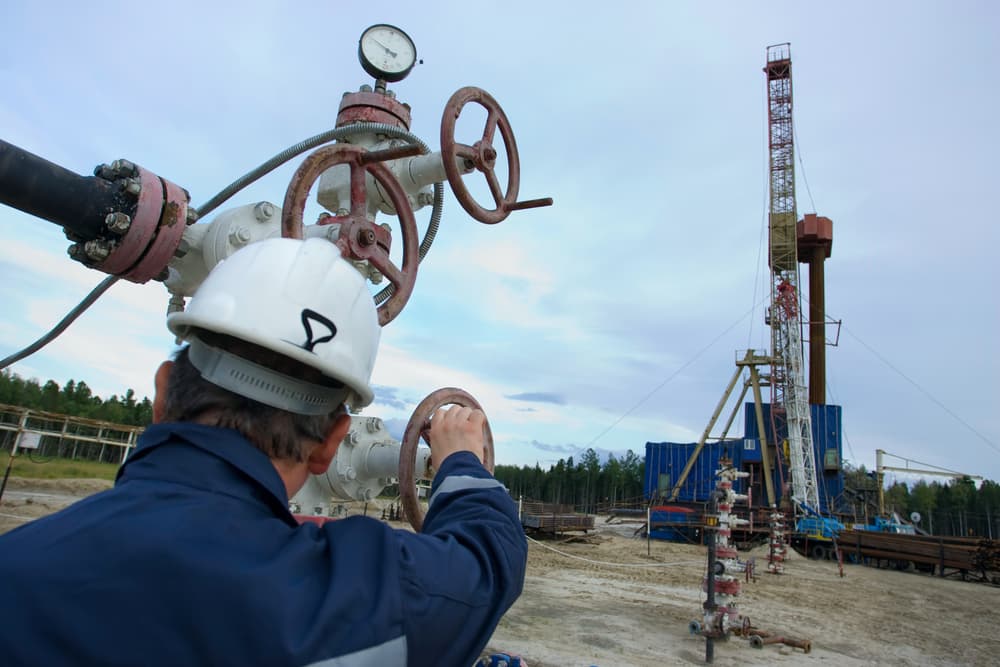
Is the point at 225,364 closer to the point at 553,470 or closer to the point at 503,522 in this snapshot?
the point at 503,522

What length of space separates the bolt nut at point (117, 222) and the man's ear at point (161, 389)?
1429mm

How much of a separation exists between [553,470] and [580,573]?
48.7 meters

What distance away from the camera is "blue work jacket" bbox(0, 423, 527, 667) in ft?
2.34

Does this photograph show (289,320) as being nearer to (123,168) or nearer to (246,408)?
(246,408)

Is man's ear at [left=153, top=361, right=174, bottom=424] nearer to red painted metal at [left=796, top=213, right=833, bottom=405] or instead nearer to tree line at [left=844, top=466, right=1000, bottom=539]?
red painted metal at [left=796, top=213, right=833, bottom=405]

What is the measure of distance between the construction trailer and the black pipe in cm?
2564

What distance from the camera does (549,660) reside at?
5.69 metres

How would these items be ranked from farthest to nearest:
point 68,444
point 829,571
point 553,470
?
point 553,470
point 68,444
point 829,571

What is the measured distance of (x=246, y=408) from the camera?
102 cm

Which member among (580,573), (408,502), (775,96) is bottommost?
(580,573)

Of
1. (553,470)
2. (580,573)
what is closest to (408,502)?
(580,573)

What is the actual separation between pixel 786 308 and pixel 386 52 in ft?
92.1

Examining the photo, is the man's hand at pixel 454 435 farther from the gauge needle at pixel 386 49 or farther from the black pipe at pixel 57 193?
the gauge needle at pixel 386 49

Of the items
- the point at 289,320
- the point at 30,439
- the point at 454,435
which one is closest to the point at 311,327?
the point at 289,320
